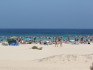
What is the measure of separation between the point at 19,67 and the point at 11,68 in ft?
1.34

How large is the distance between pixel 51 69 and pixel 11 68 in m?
1.69

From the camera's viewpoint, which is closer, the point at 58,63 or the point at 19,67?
the point at 19,67

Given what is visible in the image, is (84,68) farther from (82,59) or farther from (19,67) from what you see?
(19,67)

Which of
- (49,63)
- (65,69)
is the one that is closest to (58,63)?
(49,63)

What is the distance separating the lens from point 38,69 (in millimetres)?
13867

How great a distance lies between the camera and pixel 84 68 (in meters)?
14.1

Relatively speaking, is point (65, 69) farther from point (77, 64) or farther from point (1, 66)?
point (1, 66)

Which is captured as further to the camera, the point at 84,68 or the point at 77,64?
the point at 77,64

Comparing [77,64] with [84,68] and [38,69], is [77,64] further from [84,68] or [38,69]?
[38,69]

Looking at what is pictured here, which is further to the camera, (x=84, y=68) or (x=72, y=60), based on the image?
(x=72, y=60)

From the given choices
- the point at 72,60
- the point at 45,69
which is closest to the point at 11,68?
the point at 45,69

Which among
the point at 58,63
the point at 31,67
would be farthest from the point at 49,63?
the point at 31,67

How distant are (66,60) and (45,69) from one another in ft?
7.19

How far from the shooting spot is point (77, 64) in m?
15.2
